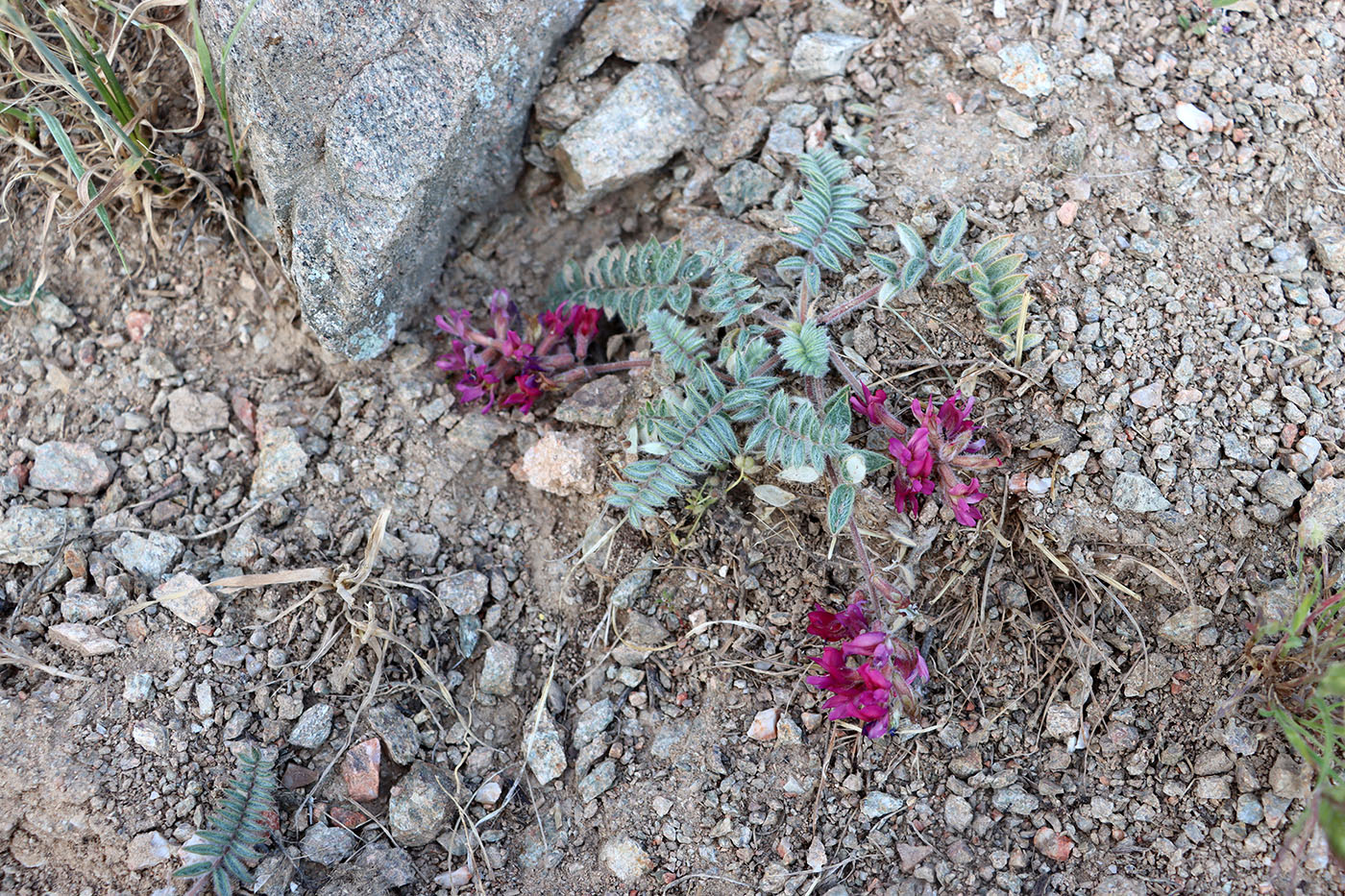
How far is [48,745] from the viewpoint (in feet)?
8.32

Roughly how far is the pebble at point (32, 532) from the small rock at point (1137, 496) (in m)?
2.90

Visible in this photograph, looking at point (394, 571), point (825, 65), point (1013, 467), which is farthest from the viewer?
point (825, 65)

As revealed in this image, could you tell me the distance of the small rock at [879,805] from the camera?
102 inches

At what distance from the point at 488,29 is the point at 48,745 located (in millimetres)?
2352

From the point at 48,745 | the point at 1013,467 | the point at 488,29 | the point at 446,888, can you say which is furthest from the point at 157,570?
the point at 1013,467

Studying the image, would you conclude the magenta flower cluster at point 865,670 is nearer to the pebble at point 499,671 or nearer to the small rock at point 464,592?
the pebble at point 499,671

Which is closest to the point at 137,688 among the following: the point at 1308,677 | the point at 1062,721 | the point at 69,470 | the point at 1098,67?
the point at 69,470

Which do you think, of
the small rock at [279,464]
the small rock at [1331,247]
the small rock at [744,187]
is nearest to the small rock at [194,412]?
the small rock at [279,464]

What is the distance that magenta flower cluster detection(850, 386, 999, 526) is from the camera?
255 cm

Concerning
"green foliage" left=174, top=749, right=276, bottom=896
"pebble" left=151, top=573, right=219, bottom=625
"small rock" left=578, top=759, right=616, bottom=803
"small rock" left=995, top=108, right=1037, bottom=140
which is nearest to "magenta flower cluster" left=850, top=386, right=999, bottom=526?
"small rock" left=995, top=108, right=1037, bottom=140

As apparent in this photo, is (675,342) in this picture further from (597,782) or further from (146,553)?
(146,553)

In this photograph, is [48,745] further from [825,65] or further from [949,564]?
[825,65]

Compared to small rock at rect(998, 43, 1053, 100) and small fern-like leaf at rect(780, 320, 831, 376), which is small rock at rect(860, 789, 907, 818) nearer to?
small fern-like leaf at rect(780, 320, 831, 376)

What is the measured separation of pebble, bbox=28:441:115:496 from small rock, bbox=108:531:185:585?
8.7 inches
